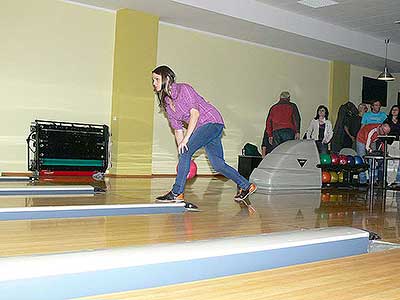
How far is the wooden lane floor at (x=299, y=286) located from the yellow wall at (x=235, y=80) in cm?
663

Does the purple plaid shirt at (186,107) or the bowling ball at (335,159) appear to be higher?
the purple plaid shirt at (186,107)

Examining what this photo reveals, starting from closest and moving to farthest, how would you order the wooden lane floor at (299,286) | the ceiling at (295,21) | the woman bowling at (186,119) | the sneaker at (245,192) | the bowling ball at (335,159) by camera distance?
the wooden lane floor at (299,286), the woman bowling at (186,119), the sneaker at (245,192), the bowling ball at (335,159), the ceiling at (295,21)

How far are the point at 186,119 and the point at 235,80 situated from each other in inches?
227

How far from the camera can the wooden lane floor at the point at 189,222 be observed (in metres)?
2.66

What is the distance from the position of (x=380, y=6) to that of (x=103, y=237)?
686cm

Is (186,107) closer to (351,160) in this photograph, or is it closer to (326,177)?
(326,177)

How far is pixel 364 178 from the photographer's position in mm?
7422

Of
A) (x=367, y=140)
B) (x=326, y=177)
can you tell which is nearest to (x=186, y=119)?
(x=326, y=177)

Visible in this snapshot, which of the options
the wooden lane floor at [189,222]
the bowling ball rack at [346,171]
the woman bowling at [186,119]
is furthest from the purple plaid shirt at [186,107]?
the bowling ball rack at [346,171]

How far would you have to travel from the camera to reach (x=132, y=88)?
796 centimetres

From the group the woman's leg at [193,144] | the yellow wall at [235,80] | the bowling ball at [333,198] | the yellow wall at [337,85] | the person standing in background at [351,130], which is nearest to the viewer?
the woman's leg at [193,144]

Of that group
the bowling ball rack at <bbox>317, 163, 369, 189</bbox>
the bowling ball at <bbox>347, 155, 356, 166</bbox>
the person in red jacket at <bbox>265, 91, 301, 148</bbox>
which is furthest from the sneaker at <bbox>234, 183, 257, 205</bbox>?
the person in red jacket at <bbox>265, 91, 301, 148</bbox>

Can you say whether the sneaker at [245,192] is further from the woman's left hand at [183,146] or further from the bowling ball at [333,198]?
the bowling ball at [333,198]

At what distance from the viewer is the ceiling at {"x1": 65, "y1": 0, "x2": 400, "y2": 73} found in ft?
25.5
